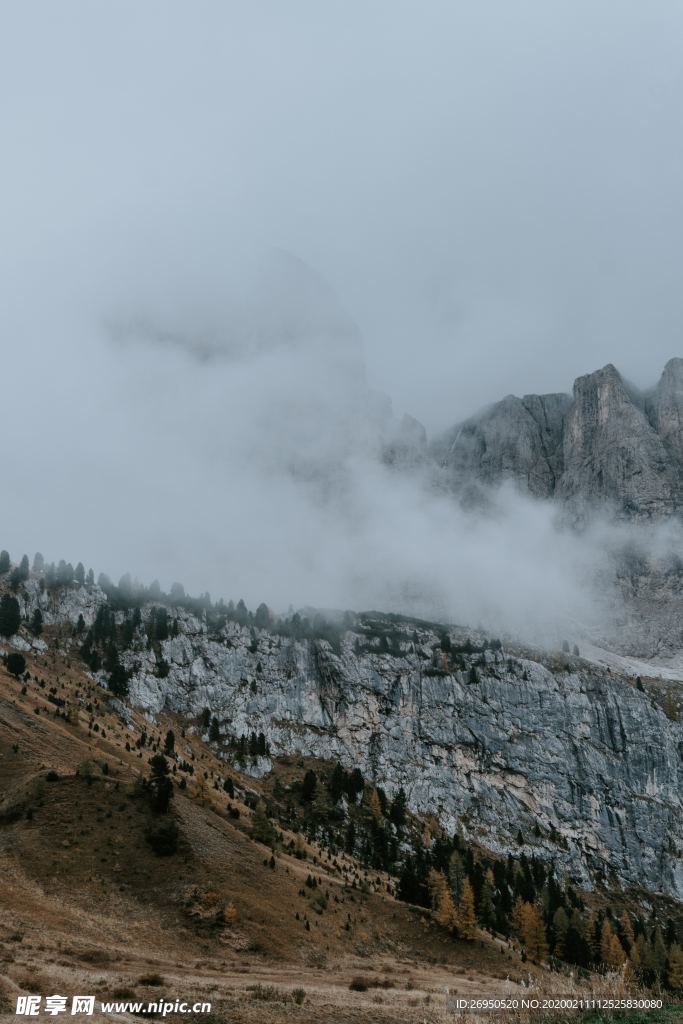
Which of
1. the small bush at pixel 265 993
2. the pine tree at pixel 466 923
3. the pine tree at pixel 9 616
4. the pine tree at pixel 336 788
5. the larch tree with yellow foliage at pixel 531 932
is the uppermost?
the pine tree at pixel 9 616

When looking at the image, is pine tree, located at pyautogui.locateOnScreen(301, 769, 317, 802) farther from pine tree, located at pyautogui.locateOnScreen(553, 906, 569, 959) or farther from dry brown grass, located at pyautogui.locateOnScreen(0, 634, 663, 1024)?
dry brown grass, located at pyautogui.locateOnScreen(0, 634, 663, 1024)

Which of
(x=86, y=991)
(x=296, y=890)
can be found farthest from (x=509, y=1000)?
(x=296, y=890)

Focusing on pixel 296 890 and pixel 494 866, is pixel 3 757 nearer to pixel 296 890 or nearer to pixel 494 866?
pixel 296 890

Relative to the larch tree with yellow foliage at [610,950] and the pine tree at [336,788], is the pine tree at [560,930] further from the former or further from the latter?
the pine tree at [336,788]

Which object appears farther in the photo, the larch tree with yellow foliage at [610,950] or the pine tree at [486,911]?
the larch tree with yellow foliage at [610,950]

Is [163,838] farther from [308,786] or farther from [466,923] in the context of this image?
[308,786]

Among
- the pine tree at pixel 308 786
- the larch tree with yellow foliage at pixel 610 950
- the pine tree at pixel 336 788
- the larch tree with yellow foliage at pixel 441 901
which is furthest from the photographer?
the pine tree at pixel 336 788

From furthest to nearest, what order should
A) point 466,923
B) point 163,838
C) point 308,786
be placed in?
point 308,786 → point 466,923 → point 163,838

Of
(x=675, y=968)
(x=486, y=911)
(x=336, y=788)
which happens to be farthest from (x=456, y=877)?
(x=336, y=788)

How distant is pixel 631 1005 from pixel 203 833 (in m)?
58.4

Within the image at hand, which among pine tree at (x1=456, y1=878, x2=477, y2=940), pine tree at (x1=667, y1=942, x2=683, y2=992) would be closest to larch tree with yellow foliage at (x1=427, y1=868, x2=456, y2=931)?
pine tree at (x1=456, y1=878, x2=477, y2=940)

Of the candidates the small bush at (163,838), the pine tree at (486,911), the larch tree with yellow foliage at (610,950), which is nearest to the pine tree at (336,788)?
the pine tree at (486,911)

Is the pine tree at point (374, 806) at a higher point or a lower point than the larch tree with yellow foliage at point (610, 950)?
higher

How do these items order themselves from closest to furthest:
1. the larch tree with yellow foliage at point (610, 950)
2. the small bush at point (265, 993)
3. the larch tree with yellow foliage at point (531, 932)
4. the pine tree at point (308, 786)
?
1. the small bush at point (265, 993)
2. the larch tree with yellow foliage at point (531, 932)
3. the larch tree with yellow foliage at point (610, 950)
4. the pine tree at point (308, 786)
